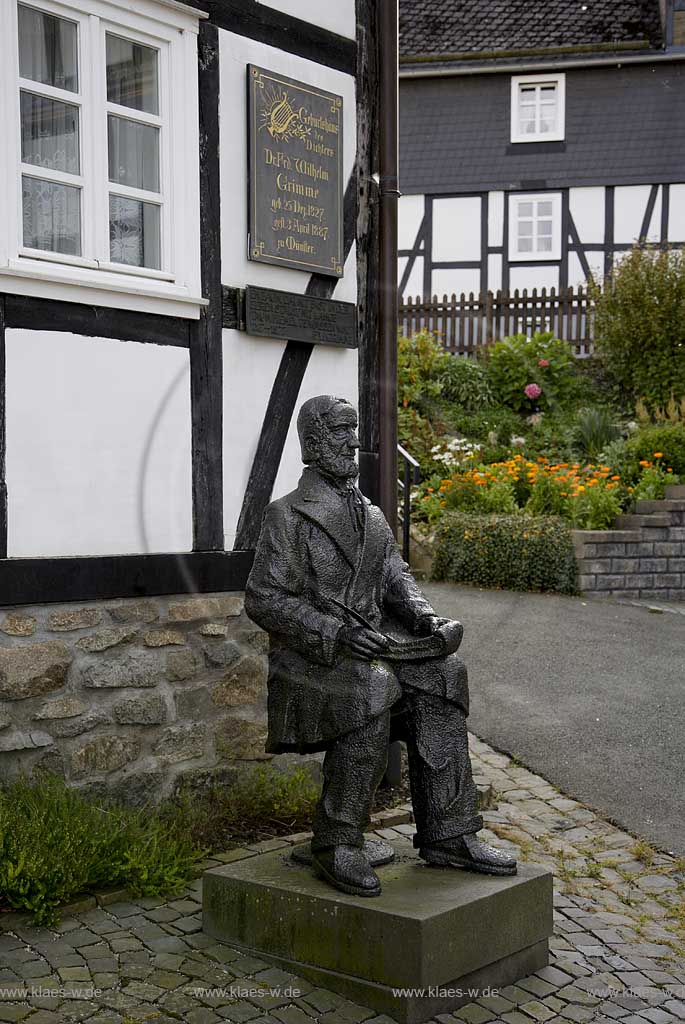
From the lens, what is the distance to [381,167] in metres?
6.30

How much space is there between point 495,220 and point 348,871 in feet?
59.7

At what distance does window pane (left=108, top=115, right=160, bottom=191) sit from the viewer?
5328 millimetres

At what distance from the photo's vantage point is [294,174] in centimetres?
582

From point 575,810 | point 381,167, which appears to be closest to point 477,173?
point 381,167

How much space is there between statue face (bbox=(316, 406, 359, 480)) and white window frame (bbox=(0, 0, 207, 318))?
1501 mm

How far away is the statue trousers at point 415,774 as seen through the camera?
154 inches

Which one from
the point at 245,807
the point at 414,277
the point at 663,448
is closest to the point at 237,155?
the point at 245,807

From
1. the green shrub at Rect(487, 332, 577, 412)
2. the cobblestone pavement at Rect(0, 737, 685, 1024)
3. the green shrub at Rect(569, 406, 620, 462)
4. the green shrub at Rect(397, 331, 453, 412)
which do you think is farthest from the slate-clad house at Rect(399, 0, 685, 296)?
the cobblestone pavement at Rect(0, 737, 685, 1024)

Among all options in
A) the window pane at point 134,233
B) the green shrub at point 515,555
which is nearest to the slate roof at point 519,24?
the green shrub at point 515,555

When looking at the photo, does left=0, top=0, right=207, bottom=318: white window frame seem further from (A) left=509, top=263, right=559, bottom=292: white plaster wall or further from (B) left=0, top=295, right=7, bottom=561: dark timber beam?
(A) left=509, top=263, right=559, bottom=292: white plaster wall

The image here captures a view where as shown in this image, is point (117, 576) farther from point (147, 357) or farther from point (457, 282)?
point (457, 282)

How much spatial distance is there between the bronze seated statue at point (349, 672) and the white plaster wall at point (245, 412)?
1.51 m

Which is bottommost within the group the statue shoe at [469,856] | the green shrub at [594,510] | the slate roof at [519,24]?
the statue shoe at [469,856]

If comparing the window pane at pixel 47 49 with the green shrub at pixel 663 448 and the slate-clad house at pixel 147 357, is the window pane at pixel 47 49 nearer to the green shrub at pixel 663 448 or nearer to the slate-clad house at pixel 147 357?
the slate-clad house at pixel 147 357
